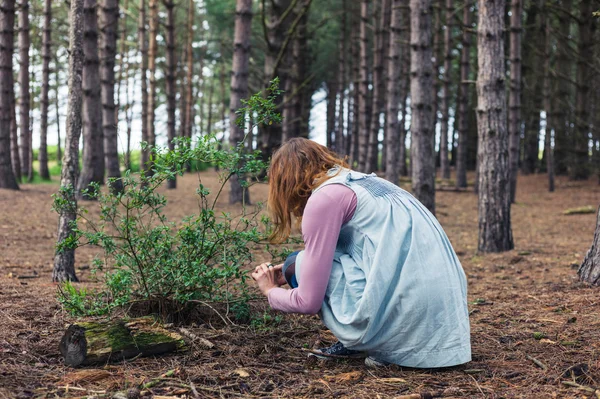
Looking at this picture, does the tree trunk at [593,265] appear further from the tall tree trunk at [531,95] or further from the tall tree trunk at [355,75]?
the tall tree trunk at [355,75]

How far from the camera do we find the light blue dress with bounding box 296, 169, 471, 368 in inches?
119

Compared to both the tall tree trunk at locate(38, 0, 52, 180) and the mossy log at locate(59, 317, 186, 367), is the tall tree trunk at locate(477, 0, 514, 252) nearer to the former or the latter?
the mossy log at locate(59, 317, 186, 367)

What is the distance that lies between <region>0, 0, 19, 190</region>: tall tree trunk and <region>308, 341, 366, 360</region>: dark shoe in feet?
42.7

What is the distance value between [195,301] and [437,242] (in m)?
1.71

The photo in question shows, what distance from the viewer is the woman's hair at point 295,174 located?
3141 millimetres

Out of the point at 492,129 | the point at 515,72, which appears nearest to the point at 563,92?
the point at 515,72

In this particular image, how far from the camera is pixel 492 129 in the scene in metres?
7.64

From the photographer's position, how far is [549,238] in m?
9.70

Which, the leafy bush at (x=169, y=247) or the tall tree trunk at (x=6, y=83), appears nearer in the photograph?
the leafy bush at (x=169, y=247)

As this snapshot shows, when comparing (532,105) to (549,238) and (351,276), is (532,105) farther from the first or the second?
(351,276)

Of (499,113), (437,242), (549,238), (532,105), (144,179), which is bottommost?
(549,238)

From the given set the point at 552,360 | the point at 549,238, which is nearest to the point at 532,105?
the point at 549,238

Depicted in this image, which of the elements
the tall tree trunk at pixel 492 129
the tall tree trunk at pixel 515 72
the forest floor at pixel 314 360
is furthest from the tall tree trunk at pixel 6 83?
the tall tree trunk at pixel 515 72

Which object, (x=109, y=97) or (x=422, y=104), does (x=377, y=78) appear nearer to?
(x=109, y=97)
